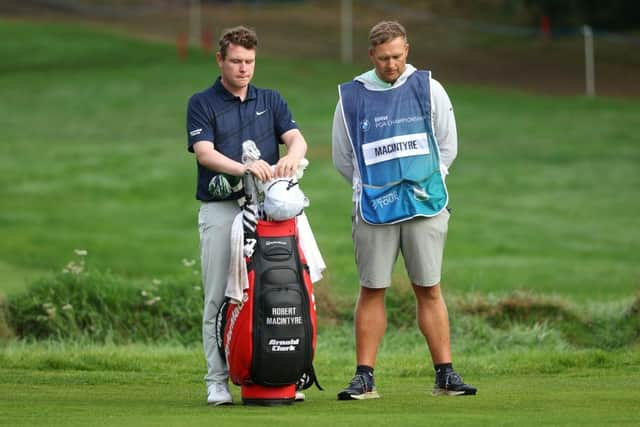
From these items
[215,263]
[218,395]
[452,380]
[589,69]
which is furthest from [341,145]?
[589,69]

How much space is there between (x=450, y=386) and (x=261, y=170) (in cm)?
156

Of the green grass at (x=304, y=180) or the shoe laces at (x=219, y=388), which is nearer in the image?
the shoe laces at (x=219, y=388)

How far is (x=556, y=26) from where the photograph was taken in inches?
1875

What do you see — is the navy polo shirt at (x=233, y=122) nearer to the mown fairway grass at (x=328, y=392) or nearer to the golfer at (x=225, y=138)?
the golfer at (x=225, y=138)

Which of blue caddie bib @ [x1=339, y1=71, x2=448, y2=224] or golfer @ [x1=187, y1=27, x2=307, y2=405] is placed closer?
golfer @ [x1=187, y1=27, x2=307, y2=405]

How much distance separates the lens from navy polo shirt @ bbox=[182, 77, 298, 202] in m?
7.79

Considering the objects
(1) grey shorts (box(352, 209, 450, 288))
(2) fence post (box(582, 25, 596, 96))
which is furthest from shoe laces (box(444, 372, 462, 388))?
(2) fence post (box(582, 25, 596, 96))

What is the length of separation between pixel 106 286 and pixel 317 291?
181 centimetres

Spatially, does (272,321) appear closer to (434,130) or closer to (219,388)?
(219,388)

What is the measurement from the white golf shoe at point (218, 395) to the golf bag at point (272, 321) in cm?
10

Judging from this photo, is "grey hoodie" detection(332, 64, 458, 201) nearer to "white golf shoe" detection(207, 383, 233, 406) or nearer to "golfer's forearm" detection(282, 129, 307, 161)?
"golfer's forearm" detection(282, 129, 307, 161)

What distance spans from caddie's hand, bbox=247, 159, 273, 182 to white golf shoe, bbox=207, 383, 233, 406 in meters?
1.12

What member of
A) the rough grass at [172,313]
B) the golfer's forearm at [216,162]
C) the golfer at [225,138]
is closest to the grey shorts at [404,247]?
the golfer at [225,138]

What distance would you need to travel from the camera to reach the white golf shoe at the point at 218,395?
7699 millimetres
